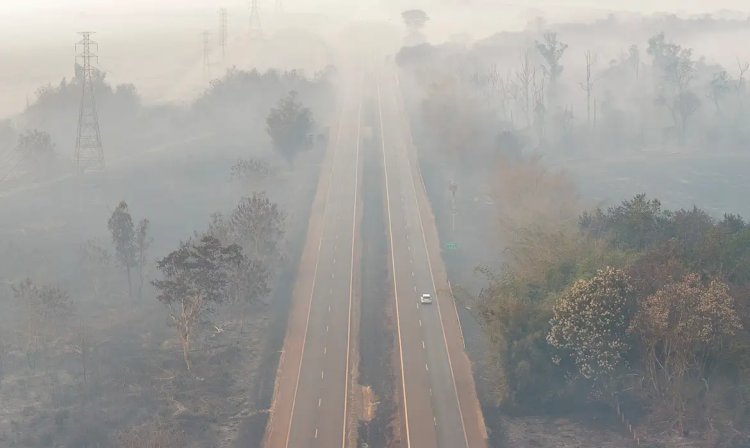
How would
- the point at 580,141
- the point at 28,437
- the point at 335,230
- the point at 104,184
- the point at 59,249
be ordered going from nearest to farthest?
the point at 28,437 < the point at 59,249 < the point at 335,230 < the point at 104,184 < the point at 580,141

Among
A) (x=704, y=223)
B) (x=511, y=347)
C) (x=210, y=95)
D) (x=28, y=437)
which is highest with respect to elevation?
(x=210, y=95)

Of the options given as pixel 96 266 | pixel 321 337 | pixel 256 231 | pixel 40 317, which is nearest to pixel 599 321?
pixel 321 337

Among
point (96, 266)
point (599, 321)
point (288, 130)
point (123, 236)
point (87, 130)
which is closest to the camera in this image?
point (599, 321)

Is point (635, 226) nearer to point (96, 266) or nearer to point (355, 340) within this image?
point (355, 340)

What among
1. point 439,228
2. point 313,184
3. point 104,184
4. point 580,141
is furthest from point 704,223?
point 580,141

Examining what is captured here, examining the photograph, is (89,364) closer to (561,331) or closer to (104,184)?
(561,331)
